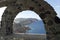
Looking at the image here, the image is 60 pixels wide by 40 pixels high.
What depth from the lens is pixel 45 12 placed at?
4742 mm

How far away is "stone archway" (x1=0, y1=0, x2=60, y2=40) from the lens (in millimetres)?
4633

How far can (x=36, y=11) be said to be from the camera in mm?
4871

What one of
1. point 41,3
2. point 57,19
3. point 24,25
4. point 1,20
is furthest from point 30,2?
point 24,25

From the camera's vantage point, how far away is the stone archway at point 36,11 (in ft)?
15.2

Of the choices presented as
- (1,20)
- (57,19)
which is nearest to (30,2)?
(57,19)

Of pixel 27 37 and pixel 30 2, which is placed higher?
pixel 30 2

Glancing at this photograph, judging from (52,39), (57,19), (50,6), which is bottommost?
(52,39)

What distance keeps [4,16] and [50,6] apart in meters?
1.59

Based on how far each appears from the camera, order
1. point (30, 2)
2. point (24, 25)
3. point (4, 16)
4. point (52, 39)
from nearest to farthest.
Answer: point (52, 39) → point (30, 2) → point (4, 16) → point (24, 25)

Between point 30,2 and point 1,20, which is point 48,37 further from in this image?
point 1,20

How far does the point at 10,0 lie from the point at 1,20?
0.85 m

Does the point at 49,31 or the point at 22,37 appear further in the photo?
the point at 22,37

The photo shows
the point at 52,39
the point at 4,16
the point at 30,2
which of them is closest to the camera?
the point at 52,39

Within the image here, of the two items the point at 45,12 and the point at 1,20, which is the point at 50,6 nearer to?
the point at 45,12
